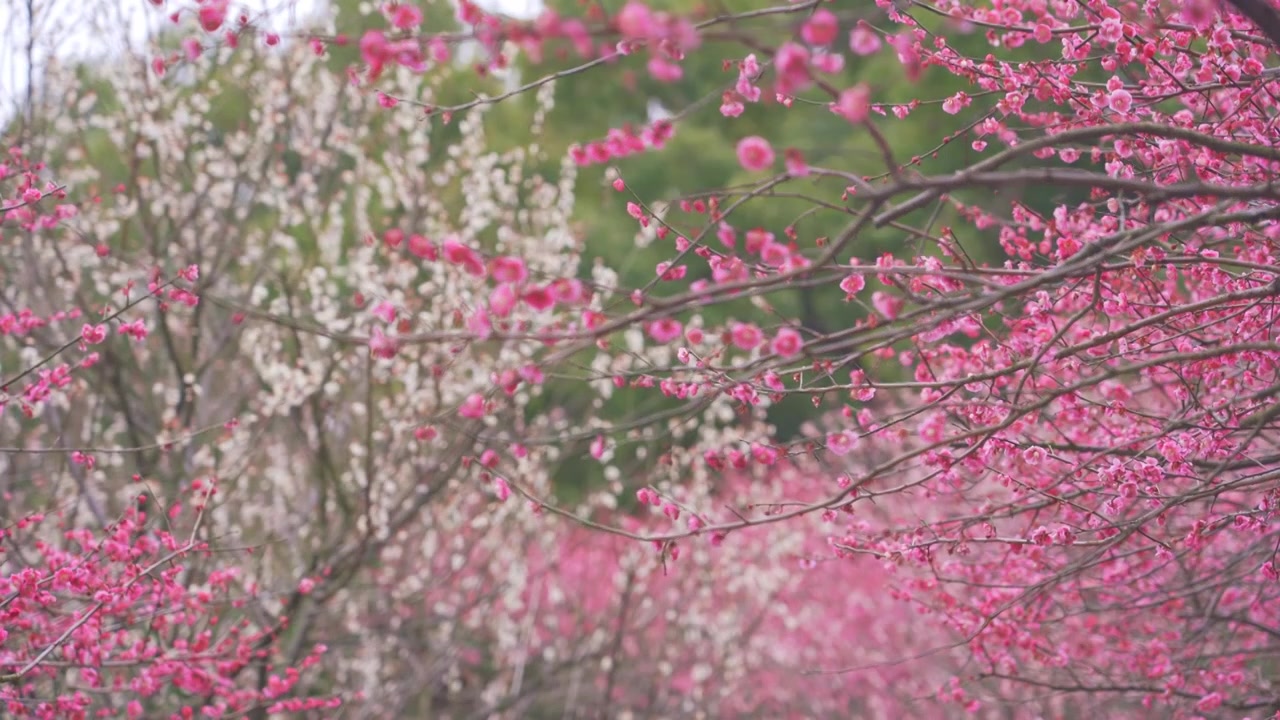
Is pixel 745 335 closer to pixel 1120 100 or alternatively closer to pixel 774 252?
pixel 774 252

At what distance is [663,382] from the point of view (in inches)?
136

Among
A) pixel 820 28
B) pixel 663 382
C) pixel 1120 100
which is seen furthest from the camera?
pixel 663 382

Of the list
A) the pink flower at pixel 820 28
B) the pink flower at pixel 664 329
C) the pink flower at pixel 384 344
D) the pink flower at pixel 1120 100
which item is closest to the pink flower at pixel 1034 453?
A: the pink flower at pixel 1120 100

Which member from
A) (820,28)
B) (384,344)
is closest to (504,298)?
(384,344)

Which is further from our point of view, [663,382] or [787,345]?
[663,382]

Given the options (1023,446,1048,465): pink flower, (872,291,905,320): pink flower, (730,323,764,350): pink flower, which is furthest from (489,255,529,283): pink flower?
(1023,446,1048,465): pink flower

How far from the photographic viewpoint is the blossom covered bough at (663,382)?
2465 mm

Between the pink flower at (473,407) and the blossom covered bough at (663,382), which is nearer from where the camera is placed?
the pink flower at (473,407)

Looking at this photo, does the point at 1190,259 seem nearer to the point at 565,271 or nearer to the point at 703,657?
the point at 565,271

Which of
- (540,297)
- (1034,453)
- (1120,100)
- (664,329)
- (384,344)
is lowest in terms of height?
(384,344)

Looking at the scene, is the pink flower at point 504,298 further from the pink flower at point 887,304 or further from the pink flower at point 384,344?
the pink flower at point 887,304

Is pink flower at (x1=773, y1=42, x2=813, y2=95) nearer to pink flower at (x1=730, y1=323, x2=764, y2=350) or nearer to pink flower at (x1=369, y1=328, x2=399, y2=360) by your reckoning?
pink flower at (x1=730, y1=323, x2=764, y2=350)

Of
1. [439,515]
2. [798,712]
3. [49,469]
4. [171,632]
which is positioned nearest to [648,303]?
[171,632]

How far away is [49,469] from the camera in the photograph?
6.76 meters
